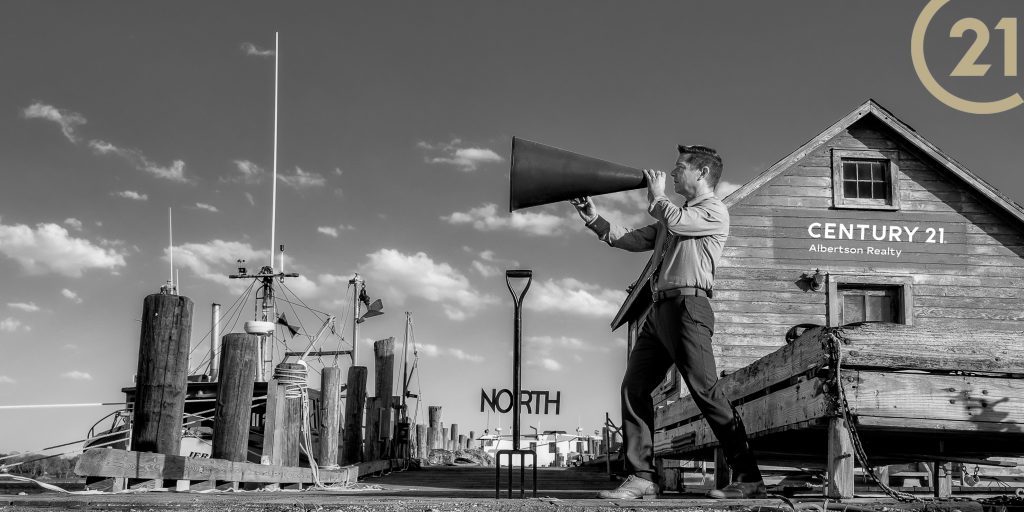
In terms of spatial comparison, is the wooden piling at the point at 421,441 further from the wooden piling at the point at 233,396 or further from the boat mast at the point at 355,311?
the wooden piling at the point at 233,396

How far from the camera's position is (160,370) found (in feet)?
23.0

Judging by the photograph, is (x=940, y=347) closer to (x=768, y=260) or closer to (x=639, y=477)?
(x=639, y=477)

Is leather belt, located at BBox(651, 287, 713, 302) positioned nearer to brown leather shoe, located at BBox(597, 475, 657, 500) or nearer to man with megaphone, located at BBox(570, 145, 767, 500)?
man with megaphone, located at BBox(570, 145, 767, 500)

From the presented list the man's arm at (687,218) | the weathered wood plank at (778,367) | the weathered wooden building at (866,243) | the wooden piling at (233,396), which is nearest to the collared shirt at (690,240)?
the man's arm at (687,218)

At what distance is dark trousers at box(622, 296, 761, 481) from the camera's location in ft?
16.7

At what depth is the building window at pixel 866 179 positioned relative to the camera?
52.2 feet

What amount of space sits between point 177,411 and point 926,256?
12.4m

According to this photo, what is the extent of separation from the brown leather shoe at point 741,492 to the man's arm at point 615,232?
1428 millimetres

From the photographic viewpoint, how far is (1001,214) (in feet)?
52.4

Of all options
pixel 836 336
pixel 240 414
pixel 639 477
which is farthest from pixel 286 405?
pixel 836 336

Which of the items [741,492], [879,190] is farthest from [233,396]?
[879,190]

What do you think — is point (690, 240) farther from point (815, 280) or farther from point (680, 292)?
point (815, 280)

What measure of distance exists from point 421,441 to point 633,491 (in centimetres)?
2497

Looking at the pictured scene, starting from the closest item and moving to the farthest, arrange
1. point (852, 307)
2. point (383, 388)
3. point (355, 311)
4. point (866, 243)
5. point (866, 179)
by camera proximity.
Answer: point (852, 307)
point (866, 243)
point (866, 179)
point (383, 388)
point (355, 311)
